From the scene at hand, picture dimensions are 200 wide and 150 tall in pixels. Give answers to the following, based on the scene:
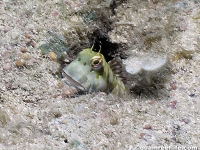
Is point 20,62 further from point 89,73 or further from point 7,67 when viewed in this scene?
point 89,73

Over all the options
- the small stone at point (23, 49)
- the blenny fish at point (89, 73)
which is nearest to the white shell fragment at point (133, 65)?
the blenny fish at point (89, 73)

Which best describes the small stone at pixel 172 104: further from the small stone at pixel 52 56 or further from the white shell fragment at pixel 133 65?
the small stone at pixel 52 56

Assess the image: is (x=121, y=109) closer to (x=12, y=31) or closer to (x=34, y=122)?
(x=34, y=122)

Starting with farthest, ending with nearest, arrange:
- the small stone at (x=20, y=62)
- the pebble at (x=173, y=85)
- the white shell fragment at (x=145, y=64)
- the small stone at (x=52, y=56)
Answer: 1. the white shell fragment at (x=145, y=64)
2. the small stone at (x=52, y=56)
3. the pebble at (x=173, y=85)
4. the small stone at (x=20, y=62)

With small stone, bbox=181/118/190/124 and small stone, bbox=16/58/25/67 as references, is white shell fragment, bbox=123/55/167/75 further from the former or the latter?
small stone, bbox=16/58/25/67

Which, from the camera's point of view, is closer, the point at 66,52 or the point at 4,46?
the point at 4,46

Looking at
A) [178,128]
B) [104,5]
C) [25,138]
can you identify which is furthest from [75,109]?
[104,5]
